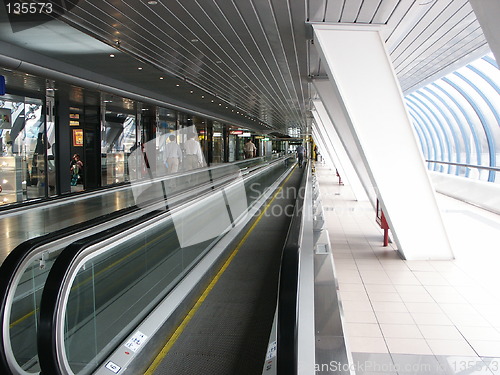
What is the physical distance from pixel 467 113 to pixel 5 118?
19.9 metres

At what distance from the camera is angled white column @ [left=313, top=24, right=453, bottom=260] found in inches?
284

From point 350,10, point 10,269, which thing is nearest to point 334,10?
point 350,10

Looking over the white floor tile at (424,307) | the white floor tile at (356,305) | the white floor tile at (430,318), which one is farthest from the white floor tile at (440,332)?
the white floor tile at (356,305)

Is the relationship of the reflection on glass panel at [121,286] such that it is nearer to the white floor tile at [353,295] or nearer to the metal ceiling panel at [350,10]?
the white floor tile at [353,295]

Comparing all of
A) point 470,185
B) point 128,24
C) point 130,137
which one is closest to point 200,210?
point 128,24

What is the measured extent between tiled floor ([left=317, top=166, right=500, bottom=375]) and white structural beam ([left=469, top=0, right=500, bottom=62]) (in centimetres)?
285

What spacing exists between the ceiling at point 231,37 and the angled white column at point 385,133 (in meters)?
0.42

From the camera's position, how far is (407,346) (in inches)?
181

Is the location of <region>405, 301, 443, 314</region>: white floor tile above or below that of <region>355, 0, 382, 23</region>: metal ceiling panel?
below

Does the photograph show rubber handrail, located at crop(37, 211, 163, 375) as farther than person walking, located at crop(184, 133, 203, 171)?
No

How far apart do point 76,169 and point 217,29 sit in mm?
12640

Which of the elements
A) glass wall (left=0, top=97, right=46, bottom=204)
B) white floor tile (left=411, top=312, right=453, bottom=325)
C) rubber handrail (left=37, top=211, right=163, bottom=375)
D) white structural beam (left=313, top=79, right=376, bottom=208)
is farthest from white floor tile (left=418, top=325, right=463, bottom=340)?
glass wall (left=0, top=97, right=46, bottom=204)

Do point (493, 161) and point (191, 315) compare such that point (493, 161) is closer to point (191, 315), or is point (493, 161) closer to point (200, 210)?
point (200, 210)

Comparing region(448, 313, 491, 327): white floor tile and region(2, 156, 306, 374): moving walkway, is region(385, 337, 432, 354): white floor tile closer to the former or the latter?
region(448, 313, 491, 327): white floor tile
